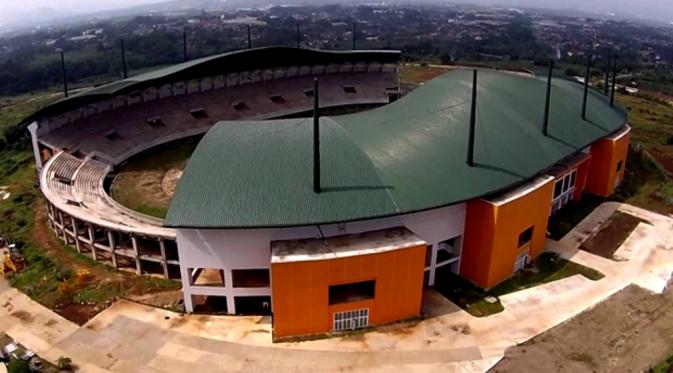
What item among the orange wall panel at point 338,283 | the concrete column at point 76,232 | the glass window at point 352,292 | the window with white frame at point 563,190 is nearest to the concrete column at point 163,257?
the concrete column at point 76,232

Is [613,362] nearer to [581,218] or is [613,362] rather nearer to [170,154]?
[581,218]

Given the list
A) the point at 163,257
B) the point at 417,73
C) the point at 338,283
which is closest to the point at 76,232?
the point at 163,257

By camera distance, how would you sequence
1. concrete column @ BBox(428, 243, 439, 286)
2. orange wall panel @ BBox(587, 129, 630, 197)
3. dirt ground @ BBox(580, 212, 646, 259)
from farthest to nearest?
1. orange wall panel @ BBox(587, 129, 630, 197)
2. dirt ground @ BBox(580, 212, 646, 259)
3. concrete column @ BBox(428, 243, 439, 286)

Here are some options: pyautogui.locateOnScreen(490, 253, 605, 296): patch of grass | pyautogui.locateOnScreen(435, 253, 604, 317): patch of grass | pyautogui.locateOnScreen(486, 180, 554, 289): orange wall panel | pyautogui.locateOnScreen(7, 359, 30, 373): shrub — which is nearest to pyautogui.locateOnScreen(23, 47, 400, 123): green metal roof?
pyautogui.locateOnScreen(7, 359, 30, 373): shrub

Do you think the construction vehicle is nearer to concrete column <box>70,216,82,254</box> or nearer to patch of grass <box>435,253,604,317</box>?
concrete column <box>70,216,82,254</box>

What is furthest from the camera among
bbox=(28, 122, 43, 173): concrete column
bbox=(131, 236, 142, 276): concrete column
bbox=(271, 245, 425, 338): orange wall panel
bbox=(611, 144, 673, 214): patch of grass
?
bbox=(28, 122, 43, 173): concrete column

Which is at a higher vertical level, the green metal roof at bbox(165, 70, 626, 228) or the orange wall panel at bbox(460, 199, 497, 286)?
the green metal roof at bbox(165, 70, 626, 228)

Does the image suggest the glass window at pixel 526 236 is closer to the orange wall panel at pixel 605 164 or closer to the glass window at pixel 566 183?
the glass window at pixel 566 183
